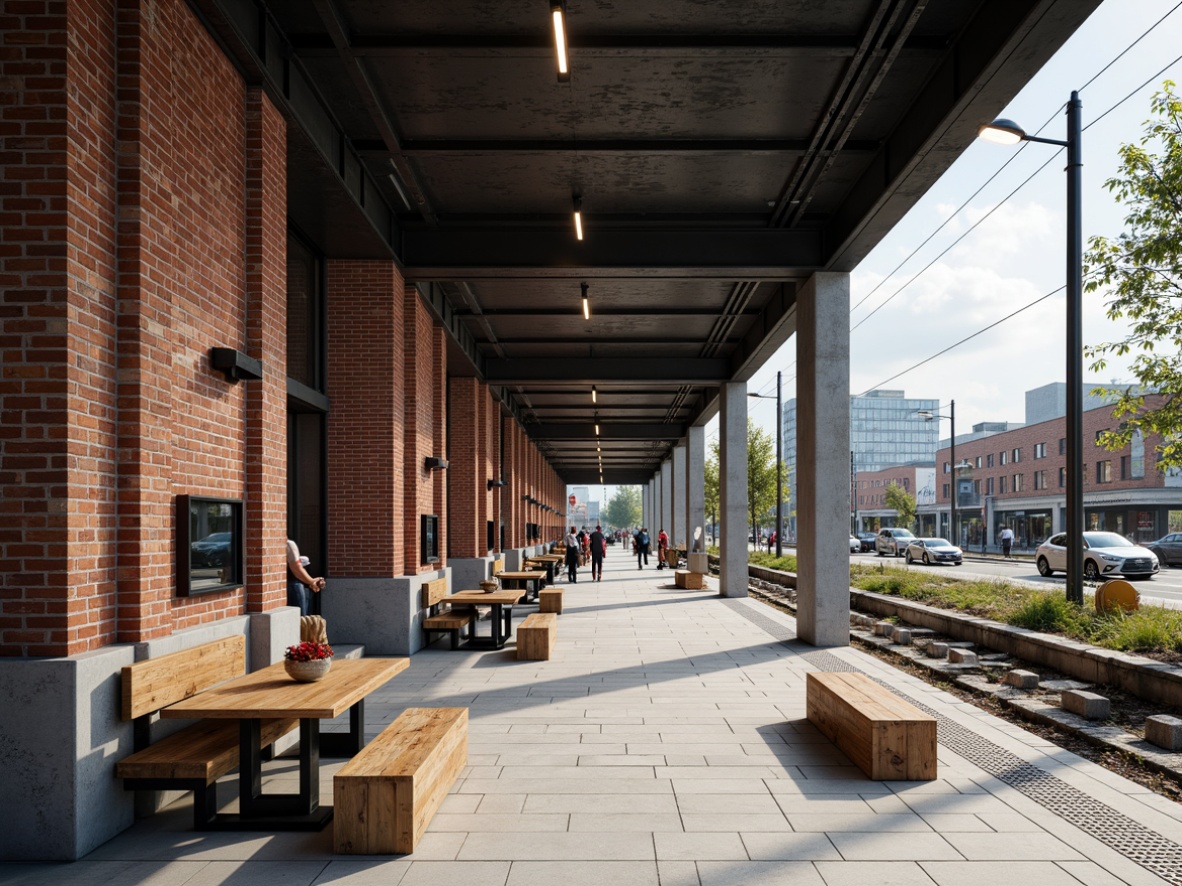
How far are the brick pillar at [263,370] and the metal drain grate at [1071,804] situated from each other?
18.5 ft

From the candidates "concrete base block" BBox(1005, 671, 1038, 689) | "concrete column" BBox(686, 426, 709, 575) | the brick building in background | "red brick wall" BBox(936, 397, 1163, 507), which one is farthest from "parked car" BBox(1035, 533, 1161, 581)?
the brick building in background

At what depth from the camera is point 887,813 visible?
18.0ft

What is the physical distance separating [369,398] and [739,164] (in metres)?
5.46

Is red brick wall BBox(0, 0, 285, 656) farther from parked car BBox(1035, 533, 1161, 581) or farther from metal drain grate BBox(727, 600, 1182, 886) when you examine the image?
parked car BBox(1035, 533, 1161, 581)

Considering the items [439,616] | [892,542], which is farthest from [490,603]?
[892,542]

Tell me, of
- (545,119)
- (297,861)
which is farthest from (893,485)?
(297,861)

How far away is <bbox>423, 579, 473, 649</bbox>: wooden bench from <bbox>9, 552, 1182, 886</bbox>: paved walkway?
330 centimetres

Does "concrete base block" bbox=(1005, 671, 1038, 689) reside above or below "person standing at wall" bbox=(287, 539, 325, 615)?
below

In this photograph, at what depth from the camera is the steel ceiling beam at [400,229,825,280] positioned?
40.9ft

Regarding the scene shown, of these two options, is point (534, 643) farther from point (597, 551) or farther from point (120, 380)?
point (597, 551)

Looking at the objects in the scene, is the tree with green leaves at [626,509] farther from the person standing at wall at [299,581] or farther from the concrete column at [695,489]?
the person standing at wall at [299,581]

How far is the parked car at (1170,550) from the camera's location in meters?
33.4

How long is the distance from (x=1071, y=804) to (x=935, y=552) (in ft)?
110

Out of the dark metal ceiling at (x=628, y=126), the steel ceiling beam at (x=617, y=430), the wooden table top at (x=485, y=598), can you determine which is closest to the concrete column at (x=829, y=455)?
the dark metal ceiling at (x=628, y=126)
